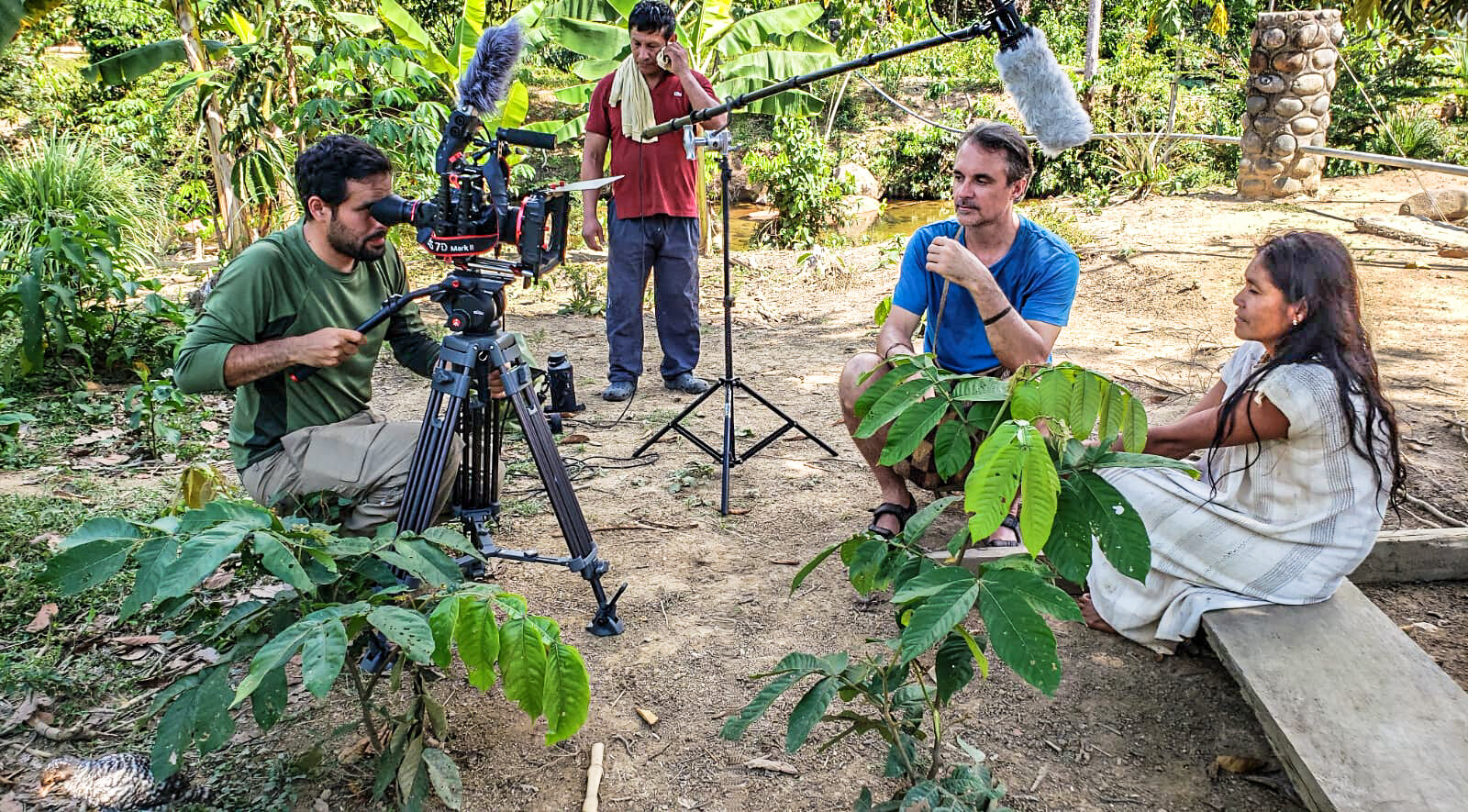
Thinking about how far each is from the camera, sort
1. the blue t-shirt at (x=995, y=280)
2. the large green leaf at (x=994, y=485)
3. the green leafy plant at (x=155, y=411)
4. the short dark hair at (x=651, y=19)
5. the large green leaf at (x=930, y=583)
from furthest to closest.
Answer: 1. the short dark hair at (x=651, y=19)
2. the green leafy plant at (x=155, y=411)
3. the blue t-shirt at (x=995, y=280)
4. the large green leaf at (x=930, y=583)
5. the large green leaf at (x=994, y=485)

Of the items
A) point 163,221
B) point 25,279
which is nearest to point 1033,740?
point 25,279

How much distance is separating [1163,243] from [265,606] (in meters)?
6.98

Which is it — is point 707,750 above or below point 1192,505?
below

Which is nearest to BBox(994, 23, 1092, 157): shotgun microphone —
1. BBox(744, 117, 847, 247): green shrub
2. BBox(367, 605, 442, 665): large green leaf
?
BBox(367, 605, 442, 665): large green leaf

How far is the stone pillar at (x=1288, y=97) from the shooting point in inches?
344

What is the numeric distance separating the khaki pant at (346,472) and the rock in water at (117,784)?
71 cm

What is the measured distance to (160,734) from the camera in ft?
5.55

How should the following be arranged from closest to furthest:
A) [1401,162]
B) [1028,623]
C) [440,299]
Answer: [1028,623] < [440,299] < [1401,162]

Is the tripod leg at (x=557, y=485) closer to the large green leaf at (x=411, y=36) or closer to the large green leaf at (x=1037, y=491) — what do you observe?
the large green leaf at (x=1037, y=491)

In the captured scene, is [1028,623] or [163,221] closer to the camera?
[1028,623]

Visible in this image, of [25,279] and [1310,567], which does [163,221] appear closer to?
[25,279]

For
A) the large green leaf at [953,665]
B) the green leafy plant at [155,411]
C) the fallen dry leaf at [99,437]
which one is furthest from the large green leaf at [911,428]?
the fallen dry leaf at [99,437]

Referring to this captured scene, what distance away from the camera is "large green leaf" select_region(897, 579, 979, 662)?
1529 mm

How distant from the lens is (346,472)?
262 cm
